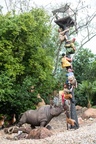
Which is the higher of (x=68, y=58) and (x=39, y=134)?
(x=68, y=58)

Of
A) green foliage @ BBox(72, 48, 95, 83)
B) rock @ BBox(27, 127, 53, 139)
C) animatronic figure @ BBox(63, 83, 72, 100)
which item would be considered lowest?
rock @ BBox(27, 127, 53, 139)

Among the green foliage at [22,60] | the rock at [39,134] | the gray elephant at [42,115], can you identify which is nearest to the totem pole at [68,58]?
the gray elephant at [42,115]

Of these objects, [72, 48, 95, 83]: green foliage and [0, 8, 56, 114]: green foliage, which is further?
[72, 48, 95, 83]: green foliage

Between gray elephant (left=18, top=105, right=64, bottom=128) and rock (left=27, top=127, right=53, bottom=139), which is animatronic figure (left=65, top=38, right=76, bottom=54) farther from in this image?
rock (left=27, top=127, right=53, bottom=139)

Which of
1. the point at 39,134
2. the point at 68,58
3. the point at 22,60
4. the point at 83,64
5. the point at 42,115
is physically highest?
the point at 83,64

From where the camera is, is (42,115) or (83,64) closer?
(42,115)

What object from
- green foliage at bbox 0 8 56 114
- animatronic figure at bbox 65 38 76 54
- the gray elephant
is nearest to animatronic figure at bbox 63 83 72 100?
the gray elephant

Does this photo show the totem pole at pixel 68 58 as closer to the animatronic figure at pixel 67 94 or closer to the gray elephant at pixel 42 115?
the animatronic figure at pixel 67 94

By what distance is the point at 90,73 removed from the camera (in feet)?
57.6

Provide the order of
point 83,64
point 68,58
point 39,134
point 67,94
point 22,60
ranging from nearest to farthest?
point 39,134
point 67,94
point 68,58
point 22,60
point 83,64

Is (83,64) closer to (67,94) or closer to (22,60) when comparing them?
(22,60)

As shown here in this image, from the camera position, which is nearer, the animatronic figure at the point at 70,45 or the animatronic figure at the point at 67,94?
the animatronic figure at the point at 67,94

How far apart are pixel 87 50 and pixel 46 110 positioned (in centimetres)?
1086

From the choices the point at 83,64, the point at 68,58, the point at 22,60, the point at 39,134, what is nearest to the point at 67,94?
the point at 68,58
